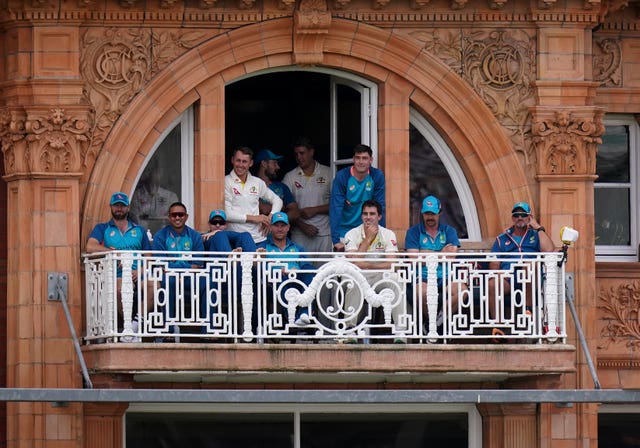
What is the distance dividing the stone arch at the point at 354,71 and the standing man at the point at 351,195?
3.88 feet

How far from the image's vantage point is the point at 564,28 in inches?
1134

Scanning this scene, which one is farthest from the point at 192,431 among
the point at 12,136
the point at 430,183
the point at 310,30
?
the point at 310,30

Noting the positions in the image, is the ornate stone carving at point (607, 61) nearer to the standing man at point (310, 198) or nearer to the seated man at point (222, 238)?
the standing man at point (310, 198)

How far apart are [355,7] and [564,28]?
99.2 inches

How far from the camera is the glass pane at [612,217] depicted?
98.6ft

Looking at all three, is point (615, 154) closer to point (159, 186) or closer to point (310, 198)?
point (310, 198)

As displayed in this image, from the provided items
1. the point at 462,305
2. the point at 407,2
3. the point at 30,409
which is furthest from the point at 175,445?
the point at 407,2

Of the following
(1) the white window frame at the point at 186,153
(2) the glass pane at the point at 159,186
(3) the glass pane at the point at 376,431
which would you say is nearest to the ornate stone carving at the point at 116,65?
(1) the white window frame at the point at 186,153

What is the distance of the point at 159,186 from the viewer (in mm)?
28734

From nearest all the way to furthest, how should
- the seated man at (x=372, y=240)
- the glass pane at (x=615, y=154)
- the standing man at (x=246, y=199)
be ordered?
the seated man at (x=372, y=240)
the standing man at (x=246, y=199)
the glass pane at (x=615, y=154)

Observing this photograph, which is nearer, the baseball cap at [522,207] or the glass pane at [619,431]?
the baseball cap at [522,207]

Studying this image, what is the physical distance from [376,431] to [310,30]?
484 cm

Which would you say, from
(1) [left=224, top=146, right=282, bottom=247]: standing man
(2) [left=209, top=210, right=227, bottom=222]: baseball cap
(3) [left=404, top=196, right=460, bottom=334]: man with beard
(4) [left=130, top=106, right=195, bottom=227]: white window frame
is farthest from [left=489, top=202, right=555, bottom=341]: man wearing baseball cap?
(4) [left=130, top=106, right=195, bottom=227]: white window frame

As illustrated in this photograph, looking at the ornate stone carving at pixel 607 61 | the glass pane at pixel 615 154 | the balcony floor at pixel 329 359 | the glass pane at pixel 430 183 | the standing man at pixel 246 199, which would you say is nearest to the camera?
the balcony floor at pixel 329 359
